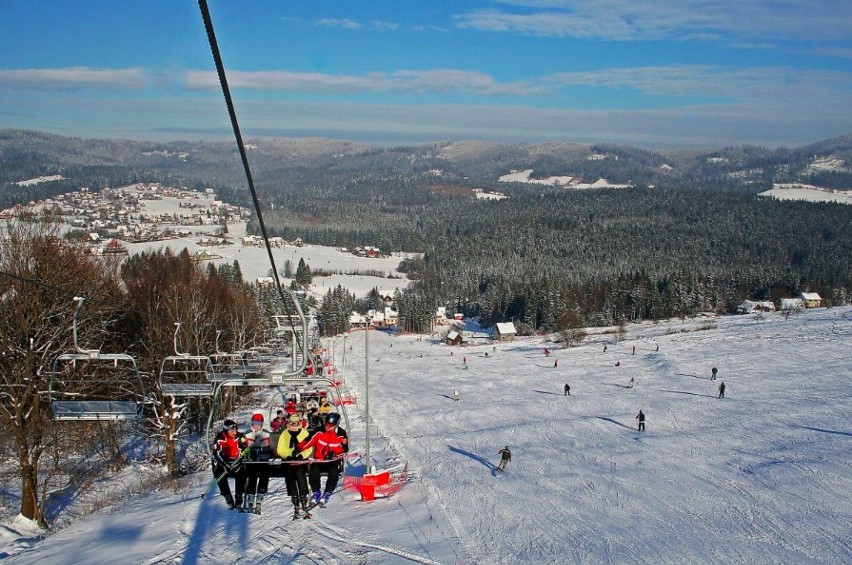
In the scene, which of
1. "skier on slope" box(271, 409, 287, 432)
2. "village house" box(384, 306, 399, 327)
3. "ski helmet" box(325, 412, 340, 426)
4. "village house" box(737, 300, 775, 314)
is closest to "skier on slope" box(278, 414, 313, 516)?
"skier on slope" box(271, 409, 287, 432)

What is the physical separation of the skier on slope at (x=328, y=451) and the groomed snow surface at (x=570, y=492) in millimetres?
4537

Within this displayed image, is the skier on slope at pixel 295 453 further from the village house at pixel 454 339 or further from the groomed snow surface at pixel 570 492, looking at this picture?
the village house at pixel 454 339

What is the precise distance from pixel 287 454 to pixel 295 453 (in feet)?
0.40

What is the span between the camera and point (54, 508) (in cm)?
1997

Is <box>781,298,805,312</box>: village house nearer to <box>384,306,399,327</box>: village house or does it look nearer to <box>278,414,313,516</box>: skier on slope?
<box>384,306,399,327</box>: village house

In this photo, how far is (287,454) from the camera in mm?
9812

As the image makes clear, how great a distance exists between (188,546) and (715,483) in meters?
15.3

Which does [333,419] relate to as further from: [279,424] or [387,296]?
[387,296]

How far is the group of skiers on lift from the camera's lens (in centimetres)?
984

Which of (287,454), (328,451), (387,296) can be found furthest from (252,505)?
(387,296)

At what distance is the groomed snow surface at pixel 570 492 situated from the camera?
47.6 ft

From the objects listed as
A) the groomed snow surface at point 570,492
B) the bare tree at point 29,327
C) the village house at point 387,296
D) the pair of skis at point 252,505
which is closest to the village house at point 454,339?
the village house at point 387,296

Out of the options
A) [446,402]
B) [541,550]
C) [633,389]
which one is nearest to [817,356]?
[633,389]

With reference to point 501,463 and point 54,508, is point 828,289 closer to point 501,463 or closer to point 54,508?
point 501,463
